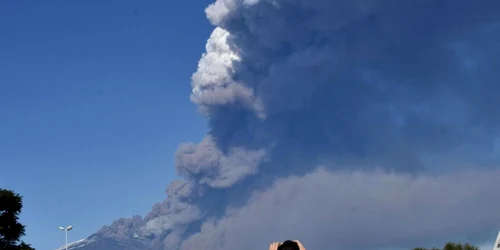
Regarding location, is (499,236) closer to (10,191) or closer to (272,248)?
(10,191)

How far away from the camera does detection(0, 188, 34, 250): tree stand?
2138 inches

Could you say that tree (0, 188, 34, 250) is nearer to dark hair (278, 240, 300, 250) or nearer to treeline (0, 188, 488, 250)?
treeline (0, 188, 488, 250)

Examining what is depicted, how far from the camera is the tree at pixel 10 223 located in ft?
178

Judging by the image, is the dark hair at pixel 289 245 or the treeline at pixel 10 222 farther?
the treeline at pixel 10 222

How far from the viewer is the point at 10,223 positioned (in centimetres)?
5488

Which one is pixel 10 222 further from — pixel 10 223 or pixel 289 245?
pixel 289 245

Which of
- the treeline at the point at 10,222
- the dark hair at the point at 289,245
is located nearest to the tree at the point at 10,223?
the treeline at the point at 10,222

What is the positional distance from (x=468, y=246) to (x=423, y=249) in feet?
20.8

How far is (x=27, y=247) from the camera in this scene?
54844mm

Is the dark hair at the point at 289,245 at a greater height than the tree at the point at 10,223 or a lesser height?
lesser

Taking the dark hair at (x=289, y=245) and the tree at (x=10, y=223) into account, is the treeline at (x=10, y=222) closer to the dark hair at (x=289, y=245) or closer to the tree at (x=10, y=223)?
the tree at (x=10, y=223)

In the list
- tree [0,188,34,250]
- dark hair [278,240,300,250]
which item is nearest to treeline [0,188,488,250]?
tree [0,188,34,250]

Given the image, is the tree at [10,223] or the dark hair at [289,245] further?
the tree at [10,223]

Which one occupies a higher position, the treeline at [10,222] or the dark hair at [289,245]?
the treeline at [10,222]
